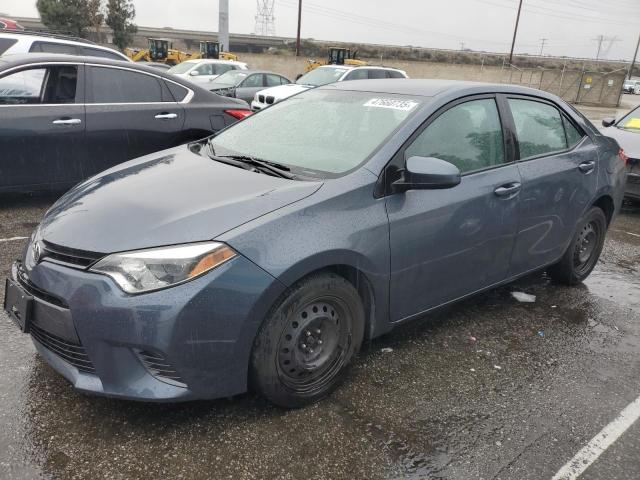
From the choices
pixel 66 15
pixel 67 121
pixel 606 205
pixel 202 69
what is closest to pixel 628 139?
pixel 606 205

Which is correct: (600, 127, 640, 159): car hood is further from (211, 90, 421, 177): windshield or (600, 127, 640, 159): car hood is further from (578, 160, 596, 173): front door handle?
(211, 90, 421, 177): windshield

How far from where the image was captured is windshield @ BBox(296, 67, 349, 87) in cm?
1487

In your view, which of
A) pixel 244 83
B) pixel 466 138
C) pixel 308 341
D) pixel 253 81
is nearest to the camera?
pixel 308 341

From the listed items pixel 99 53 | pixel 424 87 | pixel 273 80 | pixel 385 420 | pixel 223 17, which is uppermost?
pixel 223 17

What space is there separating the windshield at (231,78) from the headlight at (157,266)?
14024mm

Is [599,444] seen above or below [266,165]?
below

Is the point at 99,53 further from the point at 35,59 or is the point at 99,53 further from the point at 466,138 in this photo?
the point at 466,138

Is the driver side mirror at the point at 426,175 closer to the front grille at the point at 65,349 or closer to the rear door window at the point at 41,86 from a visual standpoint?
the front grille at the point at 65,349

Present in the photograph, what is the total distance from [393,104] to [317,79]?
12532mm

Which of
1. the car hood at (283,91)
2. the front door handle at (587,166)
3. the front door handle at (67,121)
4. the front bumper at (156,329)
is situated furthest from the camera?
the car hood at (283,91)

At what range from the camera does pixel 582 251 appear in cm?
441

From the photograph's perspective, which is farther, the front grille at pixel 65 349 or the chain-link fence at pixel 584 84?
the chain-link fence at pixel 584 84

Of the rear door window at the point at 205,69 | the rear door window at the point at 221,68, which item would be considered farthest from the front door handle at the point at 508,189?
the rear door window at the point at 221,68

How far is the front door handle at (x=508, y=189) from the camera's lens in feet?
10.8
